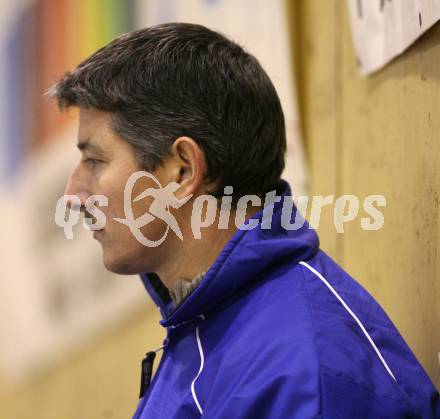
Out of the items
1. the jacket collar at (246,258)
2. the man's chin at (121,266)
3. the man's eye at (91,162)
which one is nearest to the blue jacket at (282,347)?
the jacket collar at (246,258)

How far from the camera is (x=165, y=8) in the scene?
211cm

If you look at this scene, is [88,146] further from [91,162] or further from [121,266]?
[121,266]

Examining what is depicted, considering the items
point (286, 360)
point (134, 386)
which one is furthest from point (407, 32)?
point (134, 386)

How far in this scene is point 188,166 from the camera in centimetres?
101

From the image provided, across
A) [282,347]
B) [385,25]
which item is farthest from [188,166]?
[385,25]

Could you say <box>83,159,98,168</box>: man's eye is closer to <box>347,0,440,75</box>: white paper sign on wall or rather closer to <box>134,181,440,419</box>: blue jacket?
<box>134,181,440,419</box>: blue jacket

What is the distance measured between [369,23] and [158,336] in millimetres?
1163

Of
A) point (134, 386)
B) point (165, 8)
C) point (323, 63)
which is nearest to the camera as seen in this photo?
point (323, 63)

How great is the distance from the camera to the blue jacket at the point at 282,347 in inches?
30.6

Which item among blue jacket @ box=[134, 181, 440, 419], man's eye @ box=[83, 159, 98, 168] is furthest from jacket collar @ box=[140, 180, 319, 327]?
man's eye @ box=[83, 159, 98, 168]

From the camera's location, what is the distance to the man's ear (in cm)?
99

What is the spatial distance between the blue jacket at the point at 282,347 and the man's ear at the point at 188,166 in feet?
0.38

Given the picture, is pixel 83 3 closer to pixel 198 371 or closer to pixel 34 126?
pixel 34 126

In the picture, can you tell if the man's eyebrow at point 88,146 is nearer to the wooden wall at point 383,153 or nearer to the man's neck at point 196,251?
the man's neck at point 196,251
